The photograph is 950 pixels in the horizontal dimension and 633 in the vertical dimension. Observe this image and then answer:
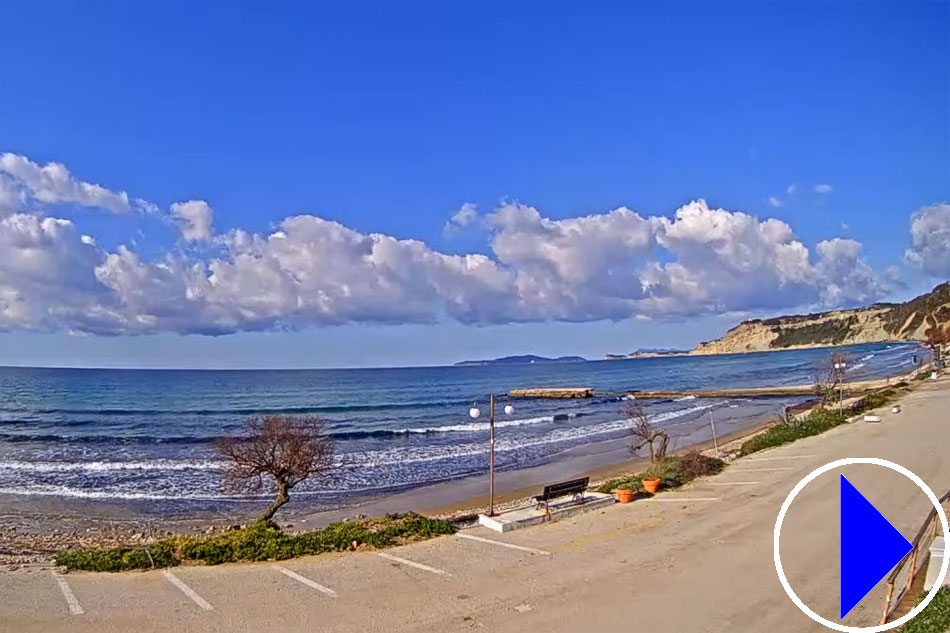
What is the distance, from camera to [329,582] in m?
10.7

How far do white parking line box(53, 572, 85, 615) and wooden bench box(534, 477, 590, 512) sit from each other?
8830 mm

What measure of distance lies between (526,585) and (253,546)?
506 cm

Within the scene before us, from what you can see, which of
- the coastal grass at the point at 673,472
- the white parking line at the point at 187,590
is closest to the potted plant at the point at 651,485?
the coastal grass at the point at 673,472

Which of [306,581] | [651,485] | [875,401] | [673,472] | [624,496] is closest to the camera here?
[306,581]

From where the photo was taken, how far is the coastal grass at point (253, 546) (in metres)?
11.6

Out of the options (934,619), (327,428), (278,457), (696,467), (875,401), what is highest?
(278,457)

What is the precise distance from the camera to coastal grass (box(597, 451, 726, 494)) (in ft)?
59.8

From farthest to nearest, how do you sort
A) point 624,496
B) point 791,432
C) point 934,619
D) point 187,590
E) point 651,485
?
point 791,432 < point 651,485 < point 624,496 < point 187,590 < point 934,619

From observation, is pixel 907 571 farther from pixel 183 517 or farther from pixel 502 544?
pixel 183 517

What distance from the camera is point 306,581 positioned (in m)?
10.8

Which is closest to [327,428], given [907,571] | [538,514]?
[538,514]

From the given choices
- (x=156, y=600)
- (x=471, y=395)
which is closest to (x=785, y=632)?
(x=156, y=600)

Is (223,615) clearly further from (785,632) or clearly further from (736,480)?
(736,480)

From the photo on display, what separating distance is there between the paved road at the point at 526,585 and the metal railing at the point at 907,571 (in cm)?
32
